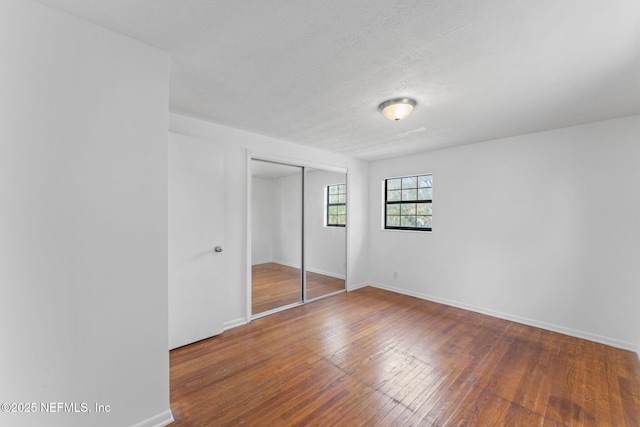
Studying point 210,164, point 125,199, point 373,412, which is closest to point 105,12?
point 125,199

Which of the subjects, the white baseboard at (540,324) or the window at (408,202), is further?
the window at (408,202)

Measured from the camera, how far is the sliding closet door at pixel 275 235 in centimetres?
359

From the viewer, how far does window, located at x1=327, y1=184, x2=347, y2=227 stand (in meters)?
4.55

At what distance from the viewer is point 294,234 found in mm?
4039

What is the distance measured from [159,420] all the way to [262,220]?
2.39 meters

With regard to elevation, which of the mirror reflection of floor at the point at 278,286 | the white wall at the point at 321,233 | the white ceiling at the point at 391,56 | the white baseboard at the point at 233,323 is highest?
the white ceiling at the point at 391,56

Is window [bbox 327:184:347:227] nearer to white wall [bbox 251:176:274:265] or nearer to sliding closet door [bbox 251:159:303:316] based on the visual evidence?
sliding closet door [bbox 251:159:303:316]

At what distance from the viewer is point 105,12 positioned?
139 centimetres

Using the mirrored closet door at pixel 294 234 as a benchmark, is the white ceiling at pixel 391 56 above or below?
above

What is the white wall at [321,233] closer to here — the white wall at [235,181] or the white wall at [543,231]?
the white wall at [235,181]

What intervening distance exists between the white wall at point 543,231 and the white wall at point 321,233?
4.16 feet

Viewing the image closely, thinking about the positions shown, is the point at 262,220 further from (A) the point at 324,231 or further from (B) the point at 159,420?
(B) the point at 159,420

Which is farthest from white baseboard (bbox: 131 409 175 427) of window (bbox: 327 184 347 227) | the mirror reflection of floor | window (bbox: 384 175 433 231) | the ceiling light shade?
window (bbox: 384 175 433 231)

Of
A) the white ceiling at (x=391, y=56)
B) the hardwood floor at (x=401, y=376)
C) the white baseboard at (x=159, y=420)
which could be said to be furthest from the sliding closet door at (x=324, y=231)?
the white baseboard at (x=159, y=420)
